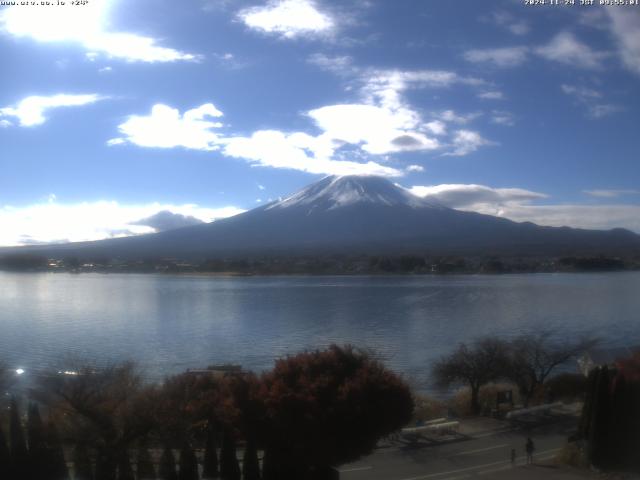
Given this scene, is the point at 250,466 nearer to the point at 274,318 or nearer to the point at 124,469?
the point at 124,469

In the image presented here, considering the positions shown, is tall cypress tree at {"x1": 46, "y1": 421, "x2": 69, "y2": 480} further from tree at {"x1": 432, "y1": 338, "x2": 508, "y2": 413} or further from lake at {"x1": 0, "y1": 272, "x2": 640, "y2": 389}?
tree at {"x1": 432, "y1": 338, "x2": 508, "y2": 413}

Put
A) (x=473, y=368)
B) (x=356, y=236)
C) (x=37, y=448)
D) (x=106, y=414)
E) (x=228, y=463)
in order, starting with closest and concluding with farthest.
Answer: (x=37, y=448) → (x=228, y=463) → (x=106, y=414) → (x=473, y=368) → (x=356, y=236)

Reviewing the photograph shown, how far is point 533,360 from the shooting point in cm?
1284

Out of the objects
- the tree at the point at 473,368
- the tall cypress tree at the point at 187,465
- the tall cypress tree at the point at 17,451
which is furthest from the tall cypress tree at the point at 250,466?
the tree at the point at 473,368

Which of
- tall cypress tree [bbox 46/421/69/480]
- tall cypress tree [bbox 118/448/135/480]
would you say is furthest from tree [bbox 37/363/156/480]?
tall cypress tree [bbox 46/421/69/480]

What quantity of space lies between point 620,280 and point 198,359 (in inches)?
1132

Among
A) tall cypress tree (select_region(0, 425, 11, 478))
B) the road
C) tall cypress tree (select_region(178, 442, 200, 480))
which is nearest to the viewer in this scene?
tall cypress tree (select_region(0, 425, 11, 478))

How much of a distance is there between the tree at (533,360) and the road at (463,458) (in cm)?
245

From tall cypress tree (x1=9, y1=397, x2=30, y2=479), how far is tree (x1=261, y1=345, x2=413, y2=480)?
2.10 m

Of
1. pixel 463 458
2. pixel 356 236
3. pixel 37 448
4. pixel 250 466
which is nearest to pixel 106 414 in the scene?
pixel 37 448

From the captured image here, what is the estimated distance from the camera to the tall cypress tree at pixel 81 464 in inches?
246

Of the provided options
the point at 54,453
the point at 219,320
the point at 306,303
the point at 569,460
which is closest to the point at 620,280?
the point at 306,303

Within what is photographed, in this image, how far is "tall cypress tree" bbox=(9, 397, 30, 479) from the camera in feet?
19.4

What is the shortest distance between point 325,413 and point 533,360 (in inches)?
299
